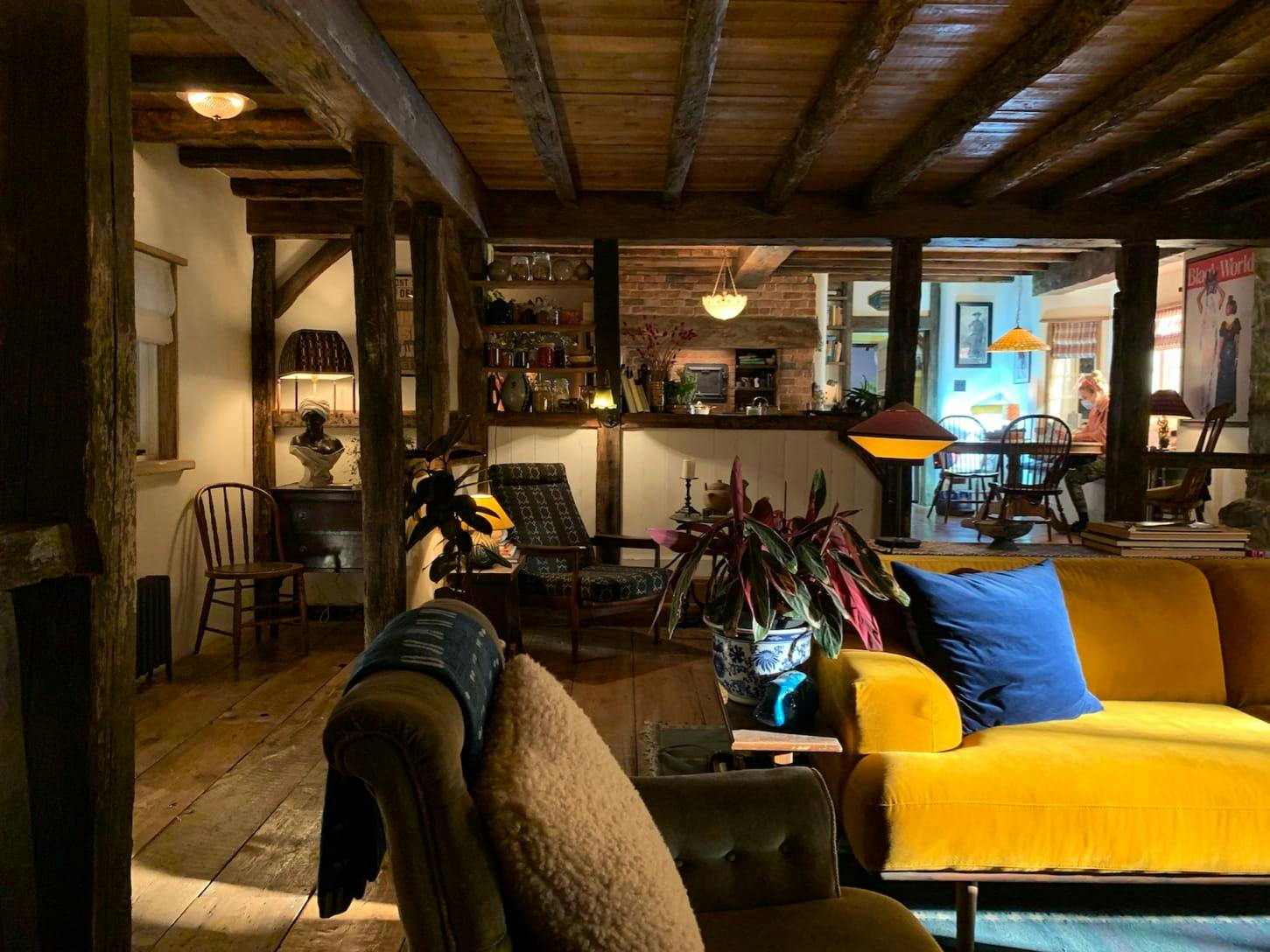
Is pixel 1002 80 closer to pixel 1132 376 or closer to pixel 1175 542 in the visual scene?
pixel 1175 542

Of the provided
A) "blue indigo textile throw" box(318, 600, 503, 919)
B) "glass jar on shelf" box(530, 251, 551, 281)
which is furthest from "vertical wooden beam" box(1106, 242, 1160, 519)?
"blue indigo textile throw" box(318, 600, 503, 919)

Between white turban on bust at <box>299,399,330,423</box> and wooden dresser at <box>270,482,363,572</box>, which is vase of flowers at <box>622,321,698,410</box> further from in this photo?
wooden dresser at <box>270,482,363,572</box>

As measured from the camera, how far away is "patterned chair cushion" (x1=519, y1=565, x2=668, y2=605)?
179 inches

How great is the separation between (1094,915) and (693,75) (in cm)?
268

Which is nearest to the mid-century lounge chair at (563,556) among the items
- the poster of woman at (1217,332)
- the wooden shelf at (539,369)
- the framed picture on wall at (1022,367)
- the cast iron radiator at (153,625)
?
the wooden shelf at (539,369)

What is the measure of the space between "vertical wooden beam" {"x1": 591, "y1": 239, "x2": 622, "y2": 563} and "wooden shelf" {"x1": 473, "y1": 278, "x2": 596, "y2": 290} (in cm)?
10

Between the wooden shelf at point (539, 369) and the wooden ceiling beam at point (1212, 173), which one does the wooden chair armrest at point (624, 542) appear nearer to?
the wooden shelf at point (539, 369)

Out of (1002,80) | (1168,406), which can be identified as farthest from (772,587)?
(1168,406)

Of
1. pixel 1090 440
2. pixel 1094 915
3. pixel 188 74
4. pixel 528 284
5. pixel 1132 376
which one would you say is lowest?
pixel 1094 915

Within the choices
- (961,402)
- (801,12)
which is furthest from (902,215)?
(961,402)

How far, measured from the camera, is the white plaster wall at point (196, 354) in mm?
4262

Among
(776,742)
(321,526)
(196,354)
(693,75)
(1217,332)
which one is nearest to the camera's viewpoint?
(776,742)

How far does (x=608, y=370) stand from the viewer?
545cm

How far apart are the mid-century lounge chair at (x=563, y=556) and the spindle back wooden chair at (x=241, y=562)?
1.14m
